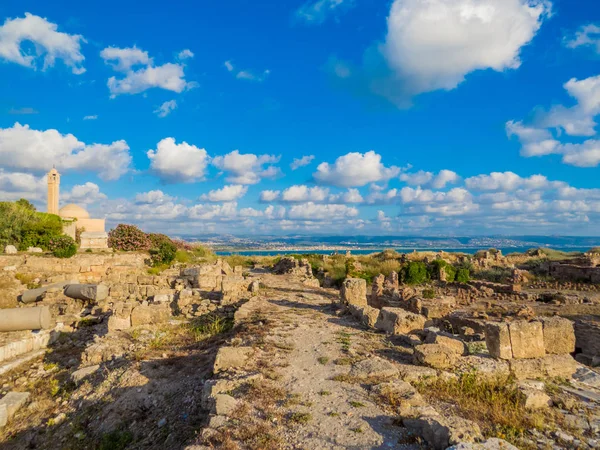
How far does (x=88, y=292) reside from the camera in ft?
47.1

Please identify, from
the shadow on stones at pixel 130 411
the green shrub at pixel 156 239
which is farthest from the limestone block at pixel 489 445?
the green shrub at pixel 156 239

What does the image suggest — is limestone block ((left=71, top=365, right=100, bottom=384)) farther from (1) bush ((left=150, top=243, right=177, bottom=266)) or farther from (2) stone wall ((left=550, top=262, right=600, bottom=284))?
(2) stone wall ((left=550, top=262, right=600, bottom=284))

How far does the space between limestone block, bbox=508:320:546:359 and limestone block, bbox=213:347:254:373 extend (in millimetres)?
4624

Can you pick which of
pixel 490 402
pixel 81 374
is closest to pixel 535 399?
pixel 490 402

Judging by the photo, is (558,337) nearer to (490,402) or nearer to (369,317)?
(490,402)

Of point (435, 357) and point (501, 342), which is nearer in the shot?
point (435, 357)

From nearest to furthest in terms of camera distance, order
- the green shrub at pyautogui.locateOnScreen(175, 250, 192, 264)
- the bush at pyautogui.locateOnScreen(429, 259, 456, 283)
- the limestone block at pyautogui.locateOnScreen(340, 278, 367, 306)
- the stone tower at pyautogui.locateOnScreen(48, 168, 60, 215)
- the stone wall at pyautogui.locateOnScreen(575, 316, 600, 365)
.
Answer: the stone wall at pyautogui.locateOnScreen(575, 316, 600, 365)
the limestone block at pyautogui.locateOnScreen(340, 278, 367, 306)
the bush at pyautogui.locateOnScreen(429, 259, 456, 283)
the green shrub at pyautogui.locateOnScreen(175, 250, 192, 264)
the stone tower at pyautogui.locateOnScreen(48, 168, 60, 215)

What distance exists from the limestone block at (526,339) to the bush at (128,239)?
25325mm

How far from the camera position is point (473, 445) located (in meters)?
3.50

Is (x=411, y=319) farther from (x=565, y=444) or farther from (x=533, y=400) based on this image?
(x=565, y=444)

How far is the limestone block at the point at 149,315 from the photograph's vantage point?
10.7 m

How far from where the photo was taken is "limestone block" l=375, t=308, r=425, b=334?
8.55 metres

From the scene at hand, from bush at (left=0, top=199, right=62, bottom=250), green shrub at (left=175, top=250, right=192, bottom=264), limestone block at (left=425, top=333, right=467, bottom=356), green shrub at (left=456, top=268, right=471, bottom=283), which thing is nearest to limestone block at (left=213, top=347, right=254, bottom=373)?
limestone block at (left=425, top=333, right=467, bottom=356)

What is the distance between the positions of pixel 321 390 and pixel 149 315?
24.0ft
